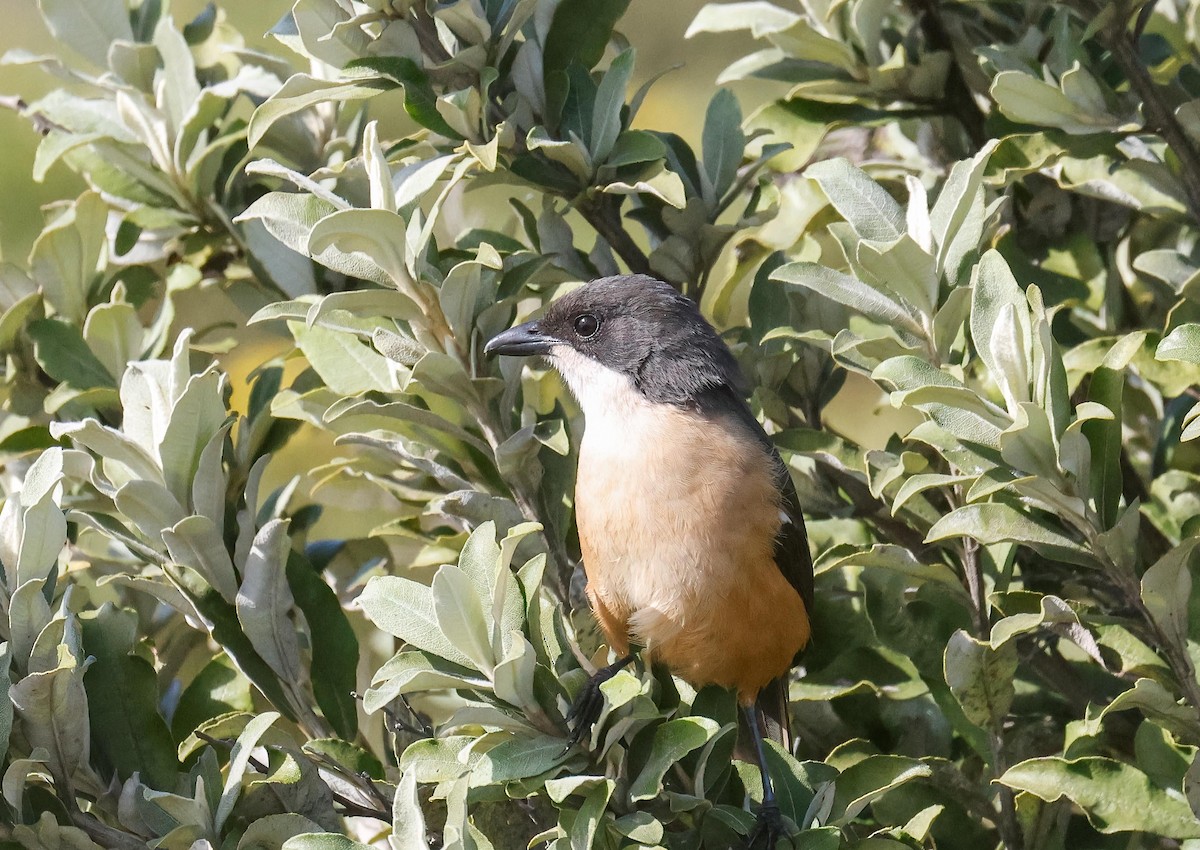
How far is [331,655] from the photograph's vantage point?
3115 millimetres

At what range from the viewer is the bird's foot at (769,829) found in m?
2.60

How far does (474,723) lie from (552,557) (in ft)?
3.68

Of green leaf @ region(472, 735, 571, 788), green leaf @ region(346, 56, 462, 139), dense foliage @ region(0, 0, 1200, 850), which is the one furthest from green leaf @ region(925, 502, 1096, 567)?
green leaf @ region(346, 56, 462, 139)

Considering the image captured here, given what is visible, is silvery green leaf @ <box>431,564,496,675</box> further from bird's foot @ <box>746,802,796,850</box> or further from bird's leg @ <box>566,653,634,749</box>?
bird's foot @ <box>746,802,796,850</box>

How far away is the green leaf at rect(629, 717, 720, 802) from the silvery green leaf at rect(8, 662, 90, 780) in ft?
3.76

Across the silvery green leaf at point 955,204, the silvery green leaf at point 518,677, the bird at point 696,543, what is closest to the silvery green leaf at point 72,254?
the bird at point 696,543

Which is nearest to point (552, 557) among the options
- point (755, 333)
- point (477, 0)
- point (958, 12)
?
point (755, 333)

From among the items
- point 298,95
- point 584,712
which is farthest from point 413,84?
point 584,712

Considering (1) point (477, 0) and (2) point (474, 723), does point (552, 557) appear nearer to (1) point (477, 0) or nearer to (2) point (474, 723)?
(2) point (474, 723)

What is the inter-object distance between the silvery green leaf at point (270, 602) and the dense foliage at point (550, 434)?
12 millimetres

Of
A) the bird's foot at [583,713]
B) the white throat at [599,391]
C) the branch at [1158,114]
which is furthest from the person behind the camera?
the white throat at [599,391]

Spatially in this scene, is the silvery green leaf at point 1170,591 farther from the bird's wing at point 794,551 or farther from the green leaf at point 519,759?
the green leaf at point 519,759

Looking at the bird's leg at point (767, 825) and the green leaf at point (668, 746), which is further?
the bird's leg at point (767, 825)

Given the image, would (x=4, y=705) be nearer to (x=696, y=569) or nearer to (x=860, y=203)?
(x=696, y=569)
